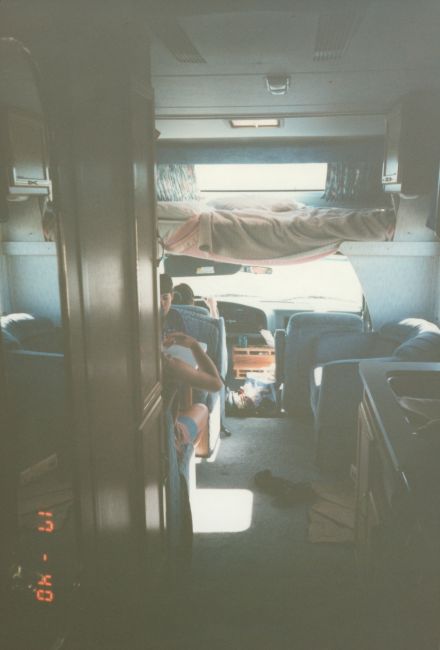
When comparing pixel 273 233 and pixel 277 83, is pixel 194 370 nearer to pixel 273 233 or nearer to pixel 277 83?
pixel 277 83

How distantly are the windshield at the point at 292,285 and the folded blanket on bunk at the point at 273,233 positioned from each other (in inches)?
123

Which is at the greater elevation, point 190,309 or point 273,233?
point 273,233

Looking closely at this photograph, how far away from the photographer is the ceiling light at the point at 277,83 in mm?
3100

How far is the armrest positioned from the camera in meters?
5.91

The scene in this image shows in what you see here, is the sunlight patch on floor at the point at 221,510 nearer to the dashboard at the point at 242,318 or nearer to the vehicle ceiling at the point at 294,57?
the vehicle ceiling at the point at 294,57

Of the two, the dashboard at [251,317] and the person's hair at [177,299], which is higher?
the person's hair at [177,299]

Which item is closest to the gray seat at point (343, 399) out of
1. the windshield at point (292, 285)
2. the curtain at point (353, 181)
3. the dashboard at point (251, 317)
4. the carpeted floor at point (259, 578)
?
the carpeted floor at point (259, 578)

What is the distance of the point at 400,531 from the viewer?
150 centimetres

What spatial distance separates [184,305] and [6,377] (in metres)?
4.52

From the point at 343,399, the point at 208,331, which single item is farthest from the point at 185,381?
the point at 208,331

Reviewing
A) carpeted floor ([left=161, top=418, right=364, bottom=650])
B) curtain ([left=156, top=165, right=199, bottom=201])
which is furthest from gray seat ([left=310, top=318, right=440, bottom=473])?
curtain ([left=156, top=165, right=199, bottom=201])

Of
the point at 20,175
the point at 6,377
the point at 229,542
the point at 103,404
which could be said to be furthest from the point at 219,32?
the point at 229,542

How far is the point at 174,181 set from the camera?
17.7ft

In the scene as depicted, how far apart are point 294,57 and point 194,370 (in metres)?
1.81
